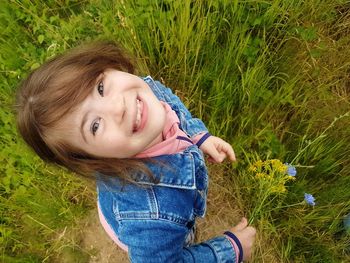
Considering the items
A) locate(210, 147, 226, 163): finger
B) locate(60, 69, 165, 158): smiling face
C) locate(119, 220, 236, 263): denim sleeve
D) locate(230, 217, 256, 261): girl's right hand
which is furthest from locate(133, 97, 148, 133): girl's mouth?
locate(230, 217, 256, 261): girl's right hand

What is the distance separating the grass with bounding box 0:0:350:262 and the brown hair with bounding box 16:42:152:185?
62 centimetres

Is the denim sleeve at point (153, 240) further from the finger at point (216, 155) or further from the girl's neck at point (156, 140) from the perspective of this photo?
the finger at point (216, 155)

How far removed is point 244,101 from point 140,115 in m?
0.83

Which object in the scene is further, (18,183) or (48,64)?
(18,183)

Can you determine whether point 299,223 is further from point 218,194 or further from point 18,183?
point 18,183

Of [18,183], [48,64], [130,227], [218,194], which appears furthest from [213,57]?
[18,183]

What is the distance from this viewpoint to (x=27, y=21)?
231 centimetres

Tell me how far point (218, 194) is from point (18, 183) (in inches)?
41.2

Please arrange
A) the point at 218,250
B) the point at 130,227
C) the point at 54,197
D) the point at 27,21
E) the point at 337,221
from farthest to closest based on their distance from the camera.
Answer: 1. the point at 27,21
2. the point at 54,197
3. the point at 337,221
4. the point at 218,250
5. the point at 130,227

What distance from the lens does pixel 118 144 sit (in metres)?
1.20

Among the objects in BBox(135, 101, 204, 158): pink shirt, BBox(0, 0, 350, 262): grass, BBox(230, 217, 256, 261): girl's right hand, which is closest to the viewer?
BBox(135, 101, 204, 158): pink shirt

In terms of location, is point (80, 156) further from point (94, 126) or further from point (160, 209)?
point (160, 209)

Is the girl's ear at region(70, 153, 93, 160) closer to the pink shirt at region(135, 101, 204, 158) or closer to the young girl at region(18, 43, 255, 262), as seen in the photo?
the young girl at region(18, 43, 255, 262)

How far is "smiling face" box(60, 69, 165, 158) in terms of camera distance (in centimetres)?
119
